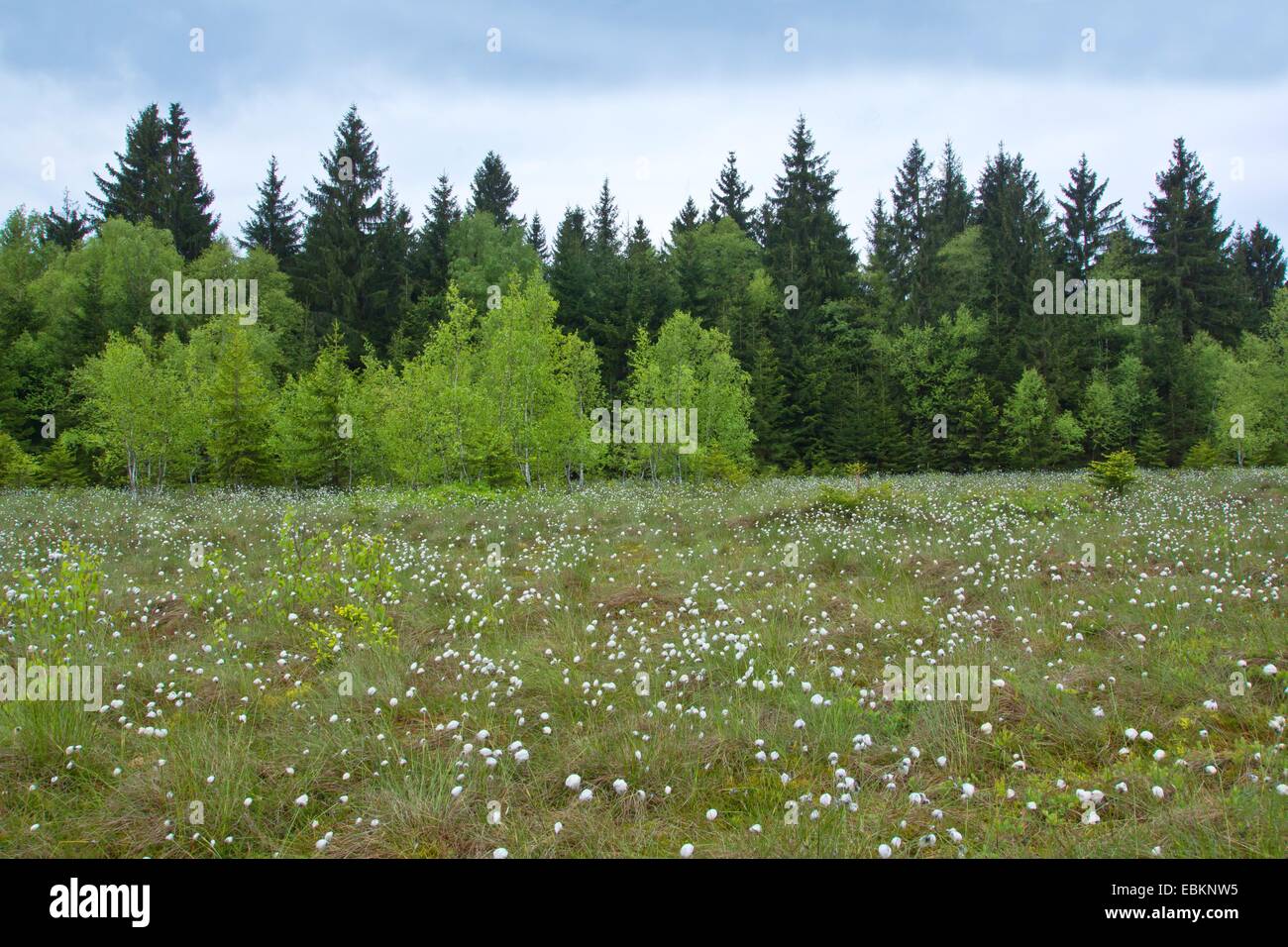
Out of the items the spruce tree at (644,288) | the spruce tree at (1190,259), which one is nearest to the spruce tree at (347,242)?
the spruce tree at (644,288)

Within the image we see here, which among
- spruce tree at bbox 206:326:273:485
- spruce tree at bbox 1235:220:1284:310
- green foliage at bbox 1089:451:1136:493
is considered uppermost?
spruce tree at bbox 1235:220:1284:310

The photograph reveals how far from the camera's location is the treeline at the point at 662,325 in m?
30.1

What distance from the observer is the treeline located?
30.1m

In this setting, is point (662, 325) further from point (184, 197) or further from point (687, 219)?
point (184, 197)

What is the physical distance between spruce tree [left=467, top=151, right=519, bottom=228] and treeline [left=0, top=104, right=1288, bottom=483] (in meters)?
0.20

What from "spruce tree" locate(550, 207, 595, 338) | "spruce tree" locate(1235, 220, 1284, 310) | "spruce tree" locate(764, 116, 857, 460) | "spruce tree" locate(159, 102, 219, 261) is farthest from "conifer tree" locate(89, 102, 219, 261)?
"spruce tree" locate(1235, 220, 1284, 310)

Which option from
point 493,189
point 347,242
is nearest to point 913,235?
point 493,189

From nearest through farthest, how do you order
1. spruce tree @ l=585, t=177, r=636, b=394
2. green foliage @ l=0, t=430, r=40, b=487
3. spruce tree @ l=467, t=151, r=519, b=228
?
1. green foliage @ l=0, t=430, r=40, b=487
2. spruce tree @ l=585, t=177, r=636, b=394
3. spruce tree @ l=467, t=151, r=519, b=228

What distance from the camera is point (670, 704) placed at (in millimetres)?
5746

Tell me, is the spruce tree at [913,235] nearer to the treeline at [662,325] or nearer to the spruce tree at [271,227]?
the treeline at [662,325]

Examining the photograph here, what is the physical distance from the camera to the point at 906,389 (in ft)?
160

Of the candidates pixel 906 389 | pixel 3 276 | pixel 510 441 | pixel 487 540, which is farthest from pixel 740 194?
pixel 487 540

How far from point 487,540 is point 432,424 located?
1485 centimetres

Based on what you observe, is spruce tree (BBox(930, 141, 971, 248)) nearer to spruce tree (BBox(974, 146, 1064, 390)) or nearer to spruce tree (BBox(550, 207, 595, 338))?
spruce tree (BBox(974, 146, 1064, 390))
